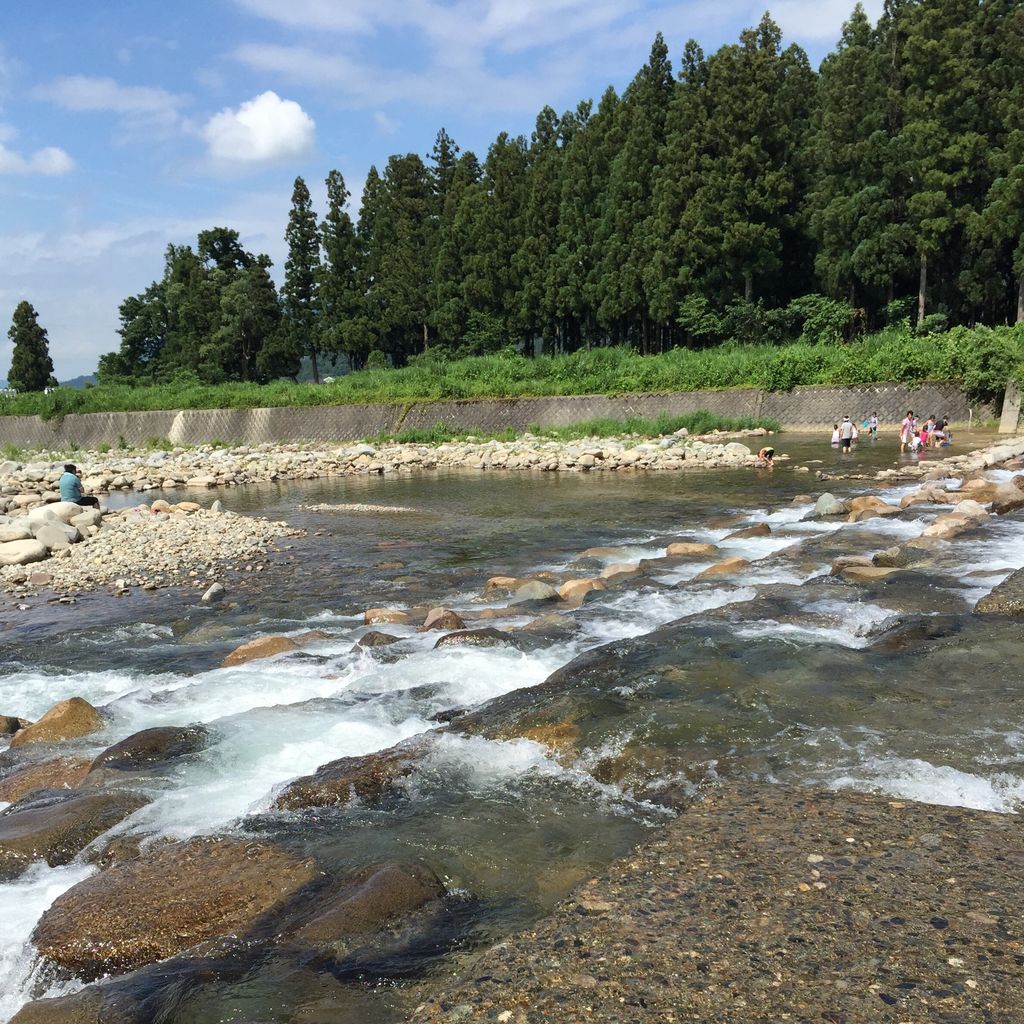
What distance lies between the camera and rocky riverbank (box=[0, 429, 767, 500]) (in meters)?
22.7

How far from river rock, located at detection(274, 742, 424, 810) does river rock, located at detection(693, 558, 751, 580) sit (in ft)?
16.5

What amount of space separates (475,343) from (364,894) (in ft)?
137

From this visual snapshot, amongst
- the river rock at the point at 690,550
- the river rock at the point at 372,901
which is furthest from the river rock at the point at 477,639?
the river rock at the point at 690,550

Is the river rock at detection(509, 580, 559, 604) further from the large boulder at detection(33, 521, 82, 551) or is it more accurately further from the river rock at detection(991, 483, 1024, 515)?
the large boulder at detection(33, 521, 82, 551)

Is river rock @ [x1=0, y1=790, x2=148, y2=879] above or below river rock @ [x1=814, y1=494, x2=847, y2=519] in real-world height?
above

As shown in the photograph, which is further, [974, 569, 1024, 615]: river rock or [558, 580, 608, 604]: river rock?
[558, 580, 608, 604]: river rock

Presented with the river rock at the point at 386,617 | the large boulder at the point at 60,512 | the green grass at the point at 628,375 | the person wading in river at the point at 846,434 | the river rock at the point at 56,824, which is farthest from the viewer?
the green grass at the point at 628,375

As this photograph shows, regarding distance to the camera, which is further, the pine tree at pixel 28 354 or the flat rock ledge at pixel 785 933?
the pine tree at pixel 28 354

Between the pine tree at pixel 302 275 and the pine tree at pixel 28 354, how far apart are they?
63.4 ft

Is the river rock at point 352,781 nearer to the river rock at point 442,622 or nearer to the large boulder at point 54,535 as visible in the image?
the river rock at point 442,622

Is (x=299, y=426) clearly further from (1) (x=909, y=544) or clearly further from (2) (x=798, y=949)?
(2) (x=798, y=949)

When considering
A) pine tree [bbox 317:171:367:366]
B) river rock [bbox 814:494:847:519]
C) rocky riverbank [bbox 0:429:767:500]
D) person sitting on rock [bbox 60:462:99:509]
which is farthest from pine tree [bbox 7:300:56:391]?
river rock [bbox 814:494:847:519]

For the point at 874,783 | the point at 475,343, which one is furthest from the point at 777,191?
the point at 874,783

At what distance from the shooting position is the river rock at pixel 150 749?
497 centimetres
